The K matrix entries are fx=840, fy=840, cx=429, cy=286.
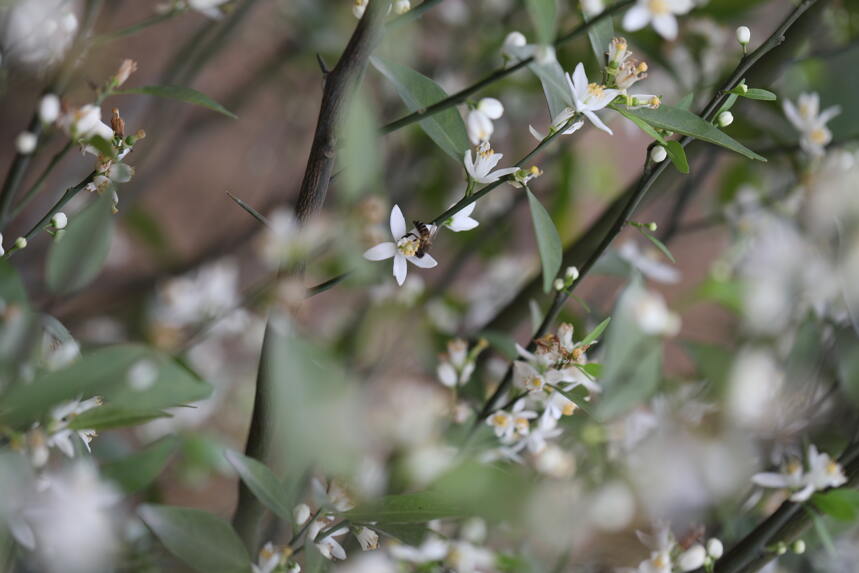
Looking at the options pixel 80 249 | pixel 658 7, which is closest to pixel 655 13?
pixel 658 7

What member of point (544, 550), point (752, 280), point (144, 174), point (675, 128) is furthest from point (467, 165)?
point (144, 174)

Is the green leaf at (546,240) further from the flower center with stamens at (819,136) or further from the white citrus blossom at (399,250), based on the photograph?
the flower center with stamens at (819,136)

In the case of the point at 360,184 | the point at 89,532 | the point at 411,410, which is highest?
the point at 360,184

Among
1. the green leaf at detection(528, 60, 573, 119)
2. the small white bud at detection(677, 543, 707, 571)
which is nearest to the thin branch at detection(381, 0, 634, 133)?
the green leaf at detection(528, 60, 573, 119)

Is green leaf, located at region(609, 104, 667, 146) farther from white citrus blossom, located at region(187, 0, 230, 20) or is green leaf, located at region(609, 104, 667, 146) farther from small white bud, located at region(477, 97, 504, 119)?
white citrus blossom, located at region(187, 0, 230, 20)

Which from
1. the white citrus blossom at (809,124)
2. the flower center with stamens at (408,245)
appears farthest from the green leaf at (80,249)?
the white citrus blossom at (809,124)

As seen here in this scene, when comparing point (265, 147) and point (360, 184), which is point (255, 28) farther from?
point (360, 184)
